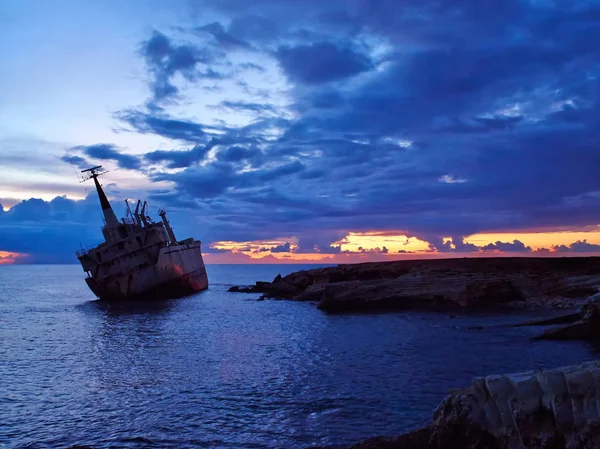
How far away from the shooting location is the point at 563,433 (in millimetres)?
6395

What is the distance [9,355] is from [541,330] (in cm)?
2629

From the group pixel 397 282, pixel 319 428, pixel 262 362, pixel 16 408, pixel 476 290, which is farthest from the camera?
pixel 397 282

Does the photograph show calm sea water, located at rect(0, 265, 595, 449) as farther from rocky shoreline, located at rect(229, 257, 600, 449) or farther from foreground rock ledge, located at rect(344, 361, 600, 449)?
foreground rock ledge, located at rect(344, 361, 600, 449)

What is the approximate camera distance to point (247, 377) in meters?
17.5

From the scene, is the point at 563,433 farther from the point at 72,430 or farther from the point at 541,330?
the point at 541,330

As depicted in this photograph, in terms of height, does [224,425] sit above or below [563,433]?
below

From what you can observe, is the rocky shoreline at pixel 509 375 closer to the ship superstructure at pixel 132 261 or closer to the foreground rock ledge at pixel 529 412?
the foreground rock ledge at pixel 529 412

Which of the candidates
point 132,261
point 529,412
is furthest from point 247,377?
point 132,261

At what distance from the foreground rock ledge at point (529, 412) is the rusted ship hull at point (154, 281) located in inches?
2008

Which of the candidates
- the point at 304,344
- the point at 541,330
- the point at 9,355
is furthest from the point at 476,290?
the point at 9,355

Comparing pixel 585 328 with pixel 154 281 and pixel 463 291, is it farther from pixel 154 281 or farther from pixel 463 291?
pixel 154 281

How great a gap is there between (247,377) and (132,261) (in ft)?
135

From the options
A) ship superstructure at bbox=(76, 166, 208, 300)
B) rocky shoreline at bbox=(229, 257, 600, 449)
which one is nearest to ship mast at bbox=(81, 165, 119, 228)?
ship superstructure at bbox=(76, 166, 208, 300)

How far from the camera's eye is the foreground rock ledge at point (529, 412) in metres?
6.35
